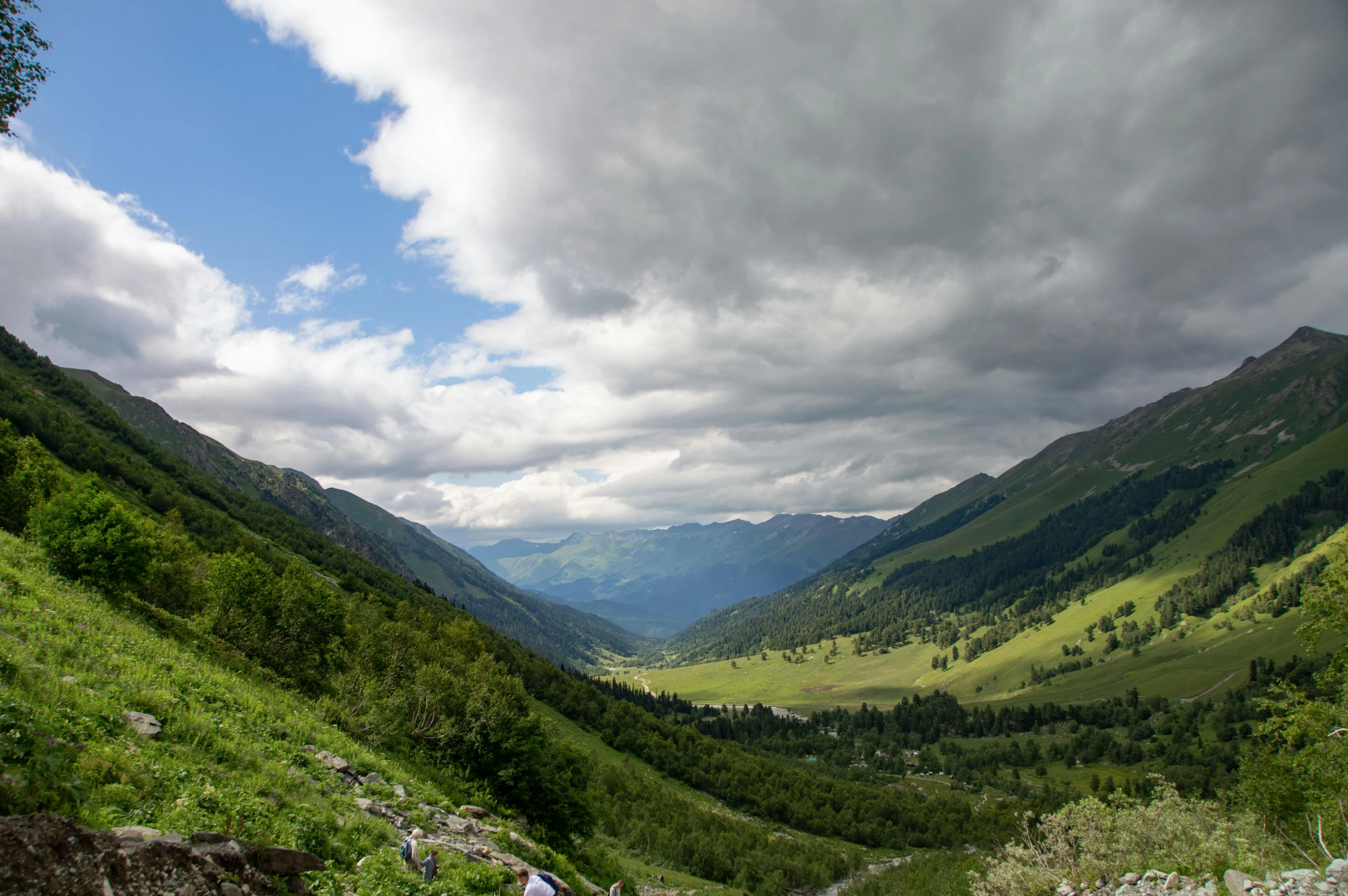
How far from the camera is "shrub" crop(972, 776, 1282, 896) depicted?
1532 inches

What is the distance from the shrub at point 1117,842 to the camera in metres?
38.9

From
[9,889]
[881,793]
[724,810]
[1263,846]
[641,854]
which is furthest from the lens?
[881,793]

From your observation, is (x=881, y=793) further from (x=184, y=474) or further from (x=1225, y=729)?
(x=184, y=474)

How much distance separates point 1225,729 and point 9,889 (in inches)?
11010

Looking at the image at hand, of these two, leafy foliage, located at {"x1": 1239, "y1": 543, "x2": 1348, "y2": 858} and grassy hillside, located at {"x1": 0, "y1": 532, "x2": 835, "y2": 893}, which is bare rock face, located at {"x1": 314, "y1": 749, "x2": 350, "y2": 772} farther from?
leafy foliage, located at {"x1": 1239, "y1": 543, "x2": 1348, "y2": 858}

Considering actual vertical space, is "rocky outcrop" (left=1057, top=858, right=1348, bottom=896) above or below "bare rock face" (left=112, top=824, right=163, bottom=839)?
below

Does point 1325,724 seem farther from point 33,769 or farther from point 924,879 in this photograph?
point 924,879

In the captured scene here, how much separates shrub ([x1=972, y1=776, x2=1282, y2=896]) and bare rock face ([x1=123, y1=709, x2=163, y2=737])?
169 ft

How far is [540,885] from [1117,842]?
163 ft

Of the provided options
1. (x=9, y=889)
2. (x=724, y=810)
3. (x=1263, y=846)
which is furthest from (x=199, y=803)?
(x=724, y=810)

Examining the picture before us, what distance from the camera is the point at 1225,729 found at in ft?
631

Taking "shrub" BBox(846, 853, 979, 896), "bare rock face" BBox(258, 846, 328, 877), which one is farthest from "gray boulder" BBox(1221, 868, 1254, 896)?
"shrub" BBox(846, 853, 979, 896)

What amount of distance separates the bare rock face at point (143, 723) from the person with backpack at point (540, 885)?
483 inches

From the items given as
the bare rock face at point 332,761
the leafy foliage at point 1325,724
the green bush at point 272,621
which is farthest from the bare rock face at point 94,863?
the green bush at point 272,621
